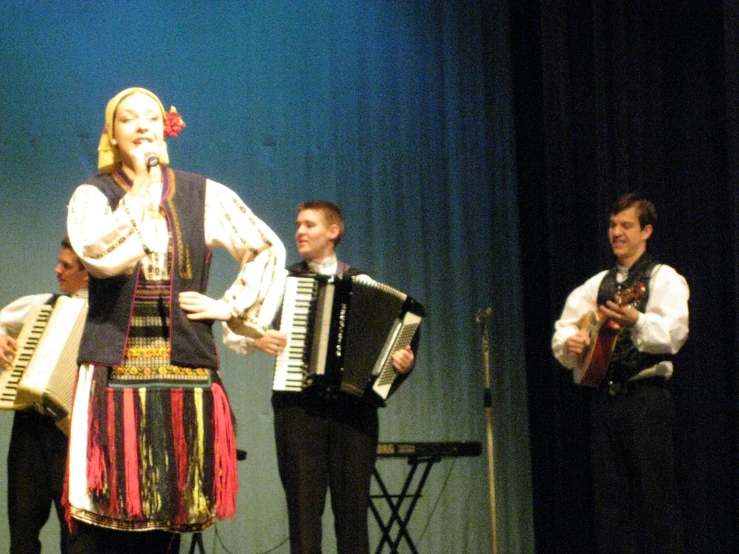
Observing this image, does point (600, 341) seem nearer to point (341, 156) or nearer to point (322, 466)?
point (322, 466)

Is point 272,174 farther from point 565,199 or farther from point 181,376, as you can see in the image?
point 181,376

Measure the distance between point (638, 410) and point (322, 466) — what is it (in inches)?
50.3

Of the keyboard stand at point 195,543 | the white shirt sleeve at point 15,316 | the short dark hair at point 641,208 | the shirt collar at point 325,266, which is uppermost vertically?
the short dark hair at point 641,208

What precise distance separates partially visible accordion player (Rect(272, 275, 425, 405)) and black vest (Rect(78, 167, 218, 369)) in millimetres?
1057

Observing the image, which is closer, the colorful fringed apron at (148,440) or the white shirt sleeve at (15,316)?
the colorful fringed apron at (148,440)

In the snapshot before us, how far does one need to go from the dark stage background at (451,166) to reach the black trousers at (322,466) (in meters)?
1.60

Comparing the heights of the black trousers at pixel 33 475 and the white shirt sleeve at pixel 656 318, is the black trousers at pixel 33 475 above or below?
below

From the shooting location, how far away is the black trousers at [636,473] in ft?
12.6

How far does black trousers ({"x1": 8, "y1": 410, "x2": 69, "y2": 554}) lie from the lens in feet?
12.0

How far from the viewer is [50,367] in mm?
3324

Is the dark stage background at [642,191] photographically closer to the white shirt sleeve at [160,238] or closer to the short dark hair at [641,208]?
the short dark hair at [641,208]

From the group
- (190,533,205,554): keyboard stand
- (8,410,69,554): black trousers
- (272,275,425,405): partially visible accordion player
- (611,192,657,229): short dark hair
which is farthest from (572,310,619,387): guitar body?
(8,410,69,554): black trousers

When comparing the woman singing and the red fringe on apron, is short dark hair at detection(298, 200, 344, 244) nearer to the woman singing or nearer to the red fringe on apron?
the woman singing

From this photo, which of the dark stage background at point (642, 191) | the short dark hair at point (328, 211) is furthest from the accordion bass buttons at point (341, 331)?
the dark stage background at point (642, 191)
